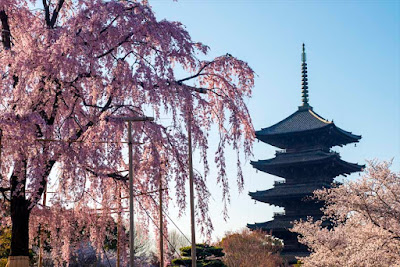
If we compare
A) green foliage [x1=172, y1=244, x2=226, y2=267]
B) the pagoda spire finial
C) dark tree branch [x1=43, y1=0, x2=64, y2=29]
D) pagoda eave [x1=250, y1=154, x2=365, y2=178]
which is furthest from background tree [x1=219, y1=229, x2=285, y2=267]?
dark tree branch [x1=43, y1=0, x2=64, y2=29]

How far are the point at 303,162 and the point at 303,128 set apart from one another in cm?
294

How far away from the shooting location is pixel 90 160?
1162 centimetres

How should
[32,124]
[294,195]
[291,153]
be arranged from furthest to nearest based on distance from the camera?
[291,153], [294,195], [32,124]

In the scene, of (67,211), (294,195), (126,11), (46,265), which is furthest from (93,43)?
(294,195)

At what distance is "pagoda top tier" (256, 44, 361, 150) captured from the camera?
45156 mm

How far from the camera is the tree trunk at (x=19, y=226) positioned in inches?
508

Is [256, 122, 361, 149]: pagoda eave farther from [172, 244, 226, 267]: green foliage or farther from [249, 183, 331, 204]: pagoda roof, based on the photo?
[172, 244, 226, 267]: green foliage

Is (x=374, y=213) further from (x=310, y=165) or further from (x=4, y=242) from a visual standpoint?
(x=310, y=165)

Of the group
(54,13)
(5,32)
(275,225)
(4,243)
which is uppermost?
(54,13)

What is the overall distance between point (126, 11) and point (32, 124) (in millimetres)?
2904

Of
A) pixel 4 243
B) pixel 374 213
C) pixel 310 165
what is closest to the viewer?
pixel 374 213

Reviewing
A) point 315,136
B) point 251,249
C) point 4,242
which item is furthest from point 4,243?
point 315,136

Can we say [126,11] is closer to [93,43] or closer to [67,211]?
[93,43]

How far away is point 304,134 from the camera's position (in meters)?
45.7
